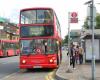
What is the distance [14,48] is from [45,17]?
39959 millimetres

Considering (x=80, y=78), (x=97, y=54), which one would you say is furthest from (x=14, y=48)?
(x=80, y=78)

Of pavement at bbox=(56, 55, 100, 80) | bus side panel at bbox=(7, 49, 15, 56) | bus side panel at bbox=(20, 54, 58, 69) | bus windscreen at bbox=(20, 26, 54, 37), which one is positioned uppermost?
bus windscreen at bbox=(20, 26, 54, 37)

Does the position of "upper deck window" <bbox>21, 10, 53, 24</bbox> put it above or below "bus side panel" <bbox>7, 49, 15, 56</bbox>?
above

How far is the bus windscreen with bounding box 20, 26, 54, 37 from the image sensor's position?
27.8 m

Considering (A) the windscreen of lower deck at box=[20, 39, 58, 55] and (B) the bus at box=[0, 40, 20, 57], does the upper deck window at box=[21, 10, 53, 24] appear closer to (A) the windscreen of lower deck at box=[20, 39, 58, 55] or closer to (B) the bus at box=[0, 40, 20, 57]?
(A) the windscreen of lower deck at box=[20, 39, 58, 55]

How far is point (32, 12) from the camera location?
28.8 metres

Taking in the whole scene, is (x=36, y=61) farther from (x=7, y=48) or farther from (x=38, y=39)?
(x=7, y=48)

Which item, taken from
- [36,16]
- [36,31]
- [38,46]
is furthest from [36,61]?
[36,16]

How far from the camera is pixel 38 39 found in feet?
92.6

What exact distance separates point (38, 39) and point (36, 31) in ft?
2.08

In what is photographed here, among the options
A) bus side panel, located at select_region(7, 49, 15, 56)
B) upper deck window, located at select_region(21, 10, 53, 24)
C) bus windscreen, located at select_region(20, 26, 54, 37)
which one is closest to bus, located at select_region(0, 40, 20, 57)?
Result: bus side panel, located at select_region(7, 49, 15, 56)

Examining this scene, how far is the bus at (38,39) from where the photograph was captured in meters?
27.9

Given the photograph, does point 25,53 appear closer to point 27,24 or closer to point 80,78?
point 27,24

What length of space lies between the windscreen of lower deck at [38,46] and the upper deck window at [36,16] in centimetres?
125
